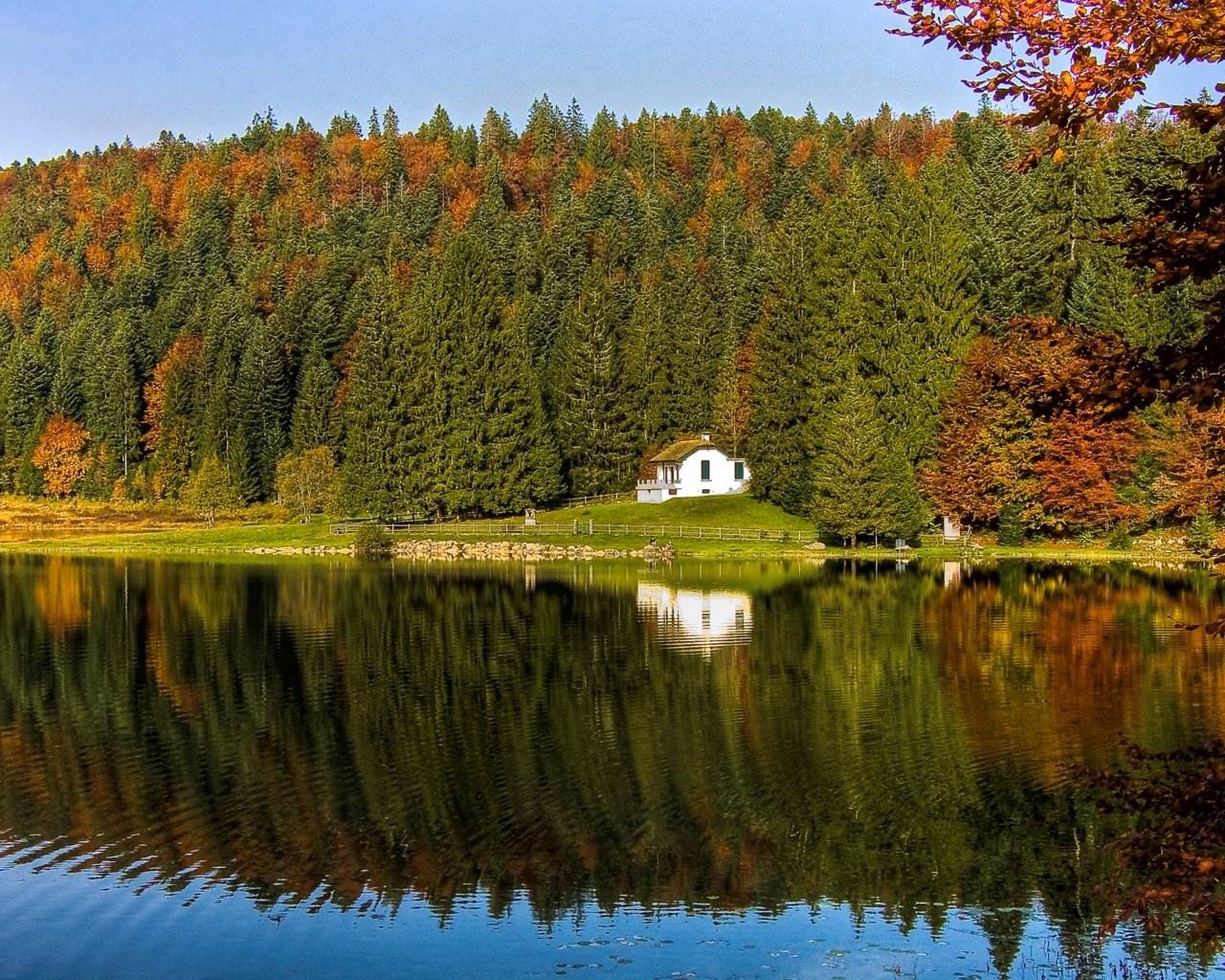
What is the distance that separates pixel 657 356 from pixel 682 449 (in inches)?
591

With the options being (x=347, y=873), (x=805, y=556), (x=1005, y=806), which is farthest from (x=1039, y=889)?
(x=805, y=556)

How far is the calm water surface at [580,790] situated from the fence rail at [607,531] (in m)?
38.2

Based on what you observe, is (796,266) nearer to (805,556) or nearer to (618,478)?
(618,478)

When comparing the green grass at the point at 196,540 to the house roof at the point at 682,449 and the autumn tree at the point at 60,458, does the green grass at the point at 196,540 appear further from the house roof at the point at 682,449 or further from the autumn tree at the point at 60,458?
the autumn tree at the point at 60,458

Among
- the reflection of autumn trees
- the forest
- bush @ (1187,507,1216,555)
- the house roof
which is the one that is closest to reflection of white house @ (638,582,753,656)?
the reflection of autumn trees

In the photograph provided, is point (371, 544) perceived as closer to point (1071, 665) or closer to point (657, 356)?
point (657, 356)

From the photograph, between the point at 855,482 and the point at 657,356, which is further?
the point at 657,356

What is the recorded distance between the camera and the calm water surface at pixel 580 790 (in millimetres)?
17453

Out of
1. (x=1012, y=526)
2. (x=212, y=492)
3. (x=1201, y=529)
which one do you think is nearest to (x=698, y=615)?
(x=1012, y=526)

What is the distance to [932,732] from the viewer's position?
30.8 m

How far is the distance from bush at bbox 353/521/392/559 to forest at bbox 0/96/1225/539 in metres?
8.32

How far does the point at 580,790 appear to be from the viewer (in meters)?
25.2

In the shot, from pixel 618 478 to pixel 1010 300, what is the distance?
36548mm

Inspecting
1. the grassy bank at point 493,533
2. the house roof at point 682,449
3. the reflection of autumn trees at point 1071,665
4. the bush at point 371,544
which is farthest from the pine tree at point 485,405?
the reflection of autumn trees at point 1071,665
